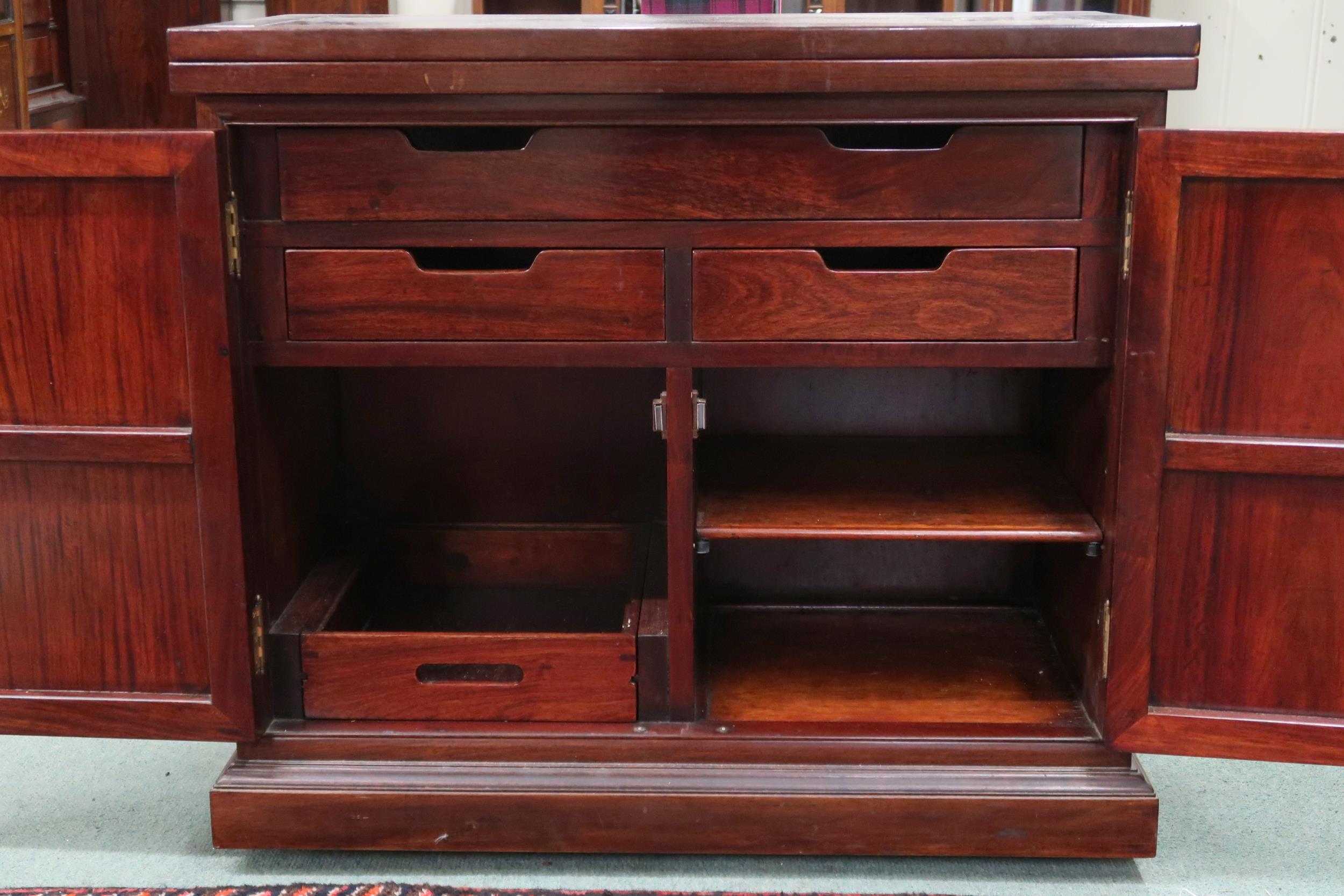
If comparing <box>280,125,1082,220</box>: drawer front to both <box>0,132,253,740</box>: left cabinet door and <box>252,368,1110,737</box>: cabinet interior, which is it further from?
<box>252,368,1110,737</box>: cabinet interior

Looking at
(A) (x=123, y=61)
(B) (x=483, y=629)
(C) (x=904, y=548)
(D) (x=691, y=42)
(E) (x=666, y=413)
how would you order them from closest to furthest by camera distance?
(D) (x=691, y=42) < (E) (x=666, y=413) < (B) (x=483, y=629) < (C) (x=904, y=548) < (A) (x=123, y=61)

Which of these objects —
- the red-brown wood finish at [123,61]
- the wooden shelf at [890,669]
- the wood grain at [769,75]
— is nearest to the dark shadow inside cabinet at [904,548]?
the wooden shelf at [890,669]

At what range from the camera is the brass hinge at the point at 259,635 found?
1.36 m

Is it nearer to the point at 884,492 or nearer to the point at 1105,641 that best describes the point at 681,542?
the point at 884,492

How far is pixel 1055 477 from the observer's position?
1537 mm

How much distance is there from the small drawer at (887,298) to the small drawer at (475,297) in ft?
0.23

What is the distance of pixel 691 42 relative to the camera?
3.93 ft

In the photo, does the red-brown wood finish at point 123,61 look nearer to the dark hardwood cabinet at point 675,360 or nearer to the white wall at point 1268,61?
the dark hardwood cabinet at point 675,360

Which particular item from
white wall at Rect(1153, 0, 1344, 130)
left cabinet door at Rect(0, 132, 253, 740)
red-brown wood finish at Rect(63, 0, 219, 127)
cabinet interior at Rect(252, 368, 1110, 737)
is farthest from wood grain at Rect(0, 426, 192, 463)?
white wall at Rect(1153, 0, 1344, 130)

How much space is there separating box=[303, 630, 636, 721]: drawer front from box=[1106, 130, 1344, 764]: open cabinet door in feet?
1.75

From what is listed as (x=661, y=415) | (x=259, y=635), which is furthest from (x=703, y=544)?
(x=259, y=635)

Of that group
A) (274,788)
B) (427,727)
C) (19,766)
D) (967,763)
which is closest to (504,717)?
(427,727)

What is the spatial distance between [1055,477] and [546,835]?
724mm

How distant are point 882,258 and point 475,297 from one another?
0.50m
